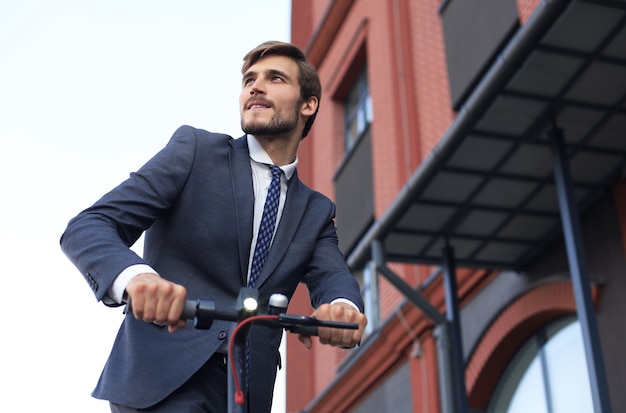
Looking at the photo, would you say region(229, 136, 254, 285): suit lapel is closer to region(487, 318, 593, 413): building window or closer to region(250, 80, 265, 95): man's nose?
region(250, 80, 265, 95): man's nose

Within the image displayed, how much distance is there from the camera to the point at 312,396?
17000 mm

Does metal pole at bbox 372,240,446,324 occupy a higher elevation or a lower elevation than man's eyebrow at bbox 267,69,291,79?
higher

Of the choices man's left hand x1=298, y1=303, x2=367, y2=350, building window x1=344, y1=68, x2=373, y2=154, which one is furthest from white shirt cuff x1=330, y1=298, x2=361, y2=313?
building window x1=344, y1=68, x2=373, y2=154

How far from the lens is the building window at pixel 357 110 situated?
667 inches

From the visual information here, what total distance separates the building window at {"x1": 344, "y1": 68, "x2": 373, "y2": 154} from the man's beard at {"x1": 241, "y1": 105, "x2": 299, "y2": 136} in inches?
524

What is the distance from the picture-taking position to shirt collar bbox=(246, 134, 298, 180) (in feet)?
10.0

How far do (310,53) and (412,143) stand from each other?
6810 mm

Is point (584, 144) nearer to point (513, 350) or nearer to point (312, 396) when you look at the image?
point (513, 350)

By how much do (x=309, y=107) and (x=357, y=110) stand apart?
1452cm

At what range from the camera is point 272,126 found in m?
3.01

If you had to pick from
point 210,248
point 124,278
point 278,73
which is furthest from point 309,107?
point 124,278

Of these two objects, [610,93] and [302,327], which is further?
[610,93]

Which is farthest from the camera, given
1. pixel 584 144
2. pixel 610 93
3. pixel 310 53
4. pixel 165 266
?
pixel 310 53

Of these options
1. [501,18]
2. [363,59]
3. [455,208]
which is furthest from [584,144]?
[363,59]
